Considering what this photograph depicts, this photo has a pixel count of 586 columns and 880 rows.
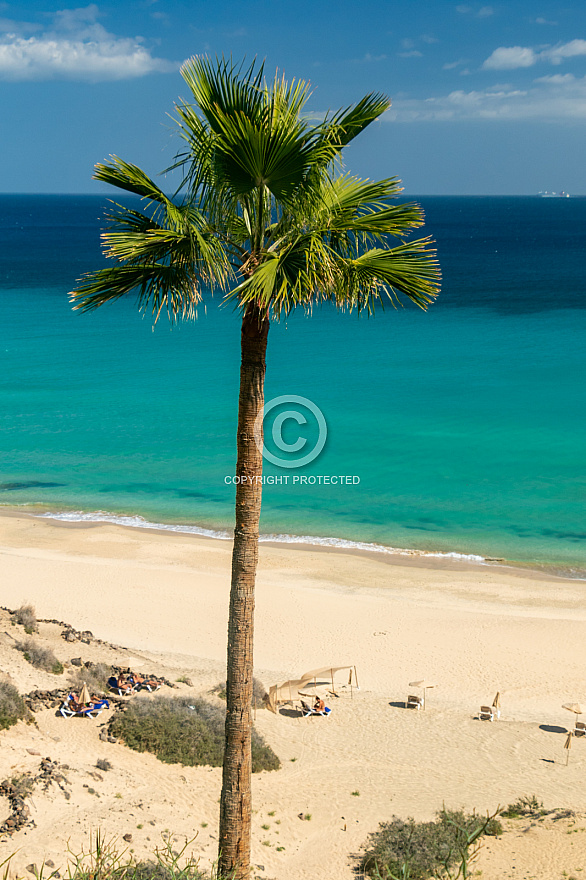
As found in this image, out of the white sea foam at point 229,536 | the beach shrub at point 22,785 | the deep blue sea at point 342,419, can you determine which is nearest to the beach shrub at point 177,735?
the beach shrub at point 22,785

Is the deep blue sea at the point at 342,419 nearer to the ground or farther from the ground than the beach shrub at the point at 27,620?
farther from the ground

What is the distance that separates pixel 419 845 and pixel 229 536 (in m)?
18.5

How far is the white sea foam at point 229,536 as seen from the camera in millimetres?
26234

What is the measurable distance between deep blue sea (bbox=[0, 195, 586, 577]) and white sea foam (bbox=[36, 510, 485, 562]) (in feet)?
1.06

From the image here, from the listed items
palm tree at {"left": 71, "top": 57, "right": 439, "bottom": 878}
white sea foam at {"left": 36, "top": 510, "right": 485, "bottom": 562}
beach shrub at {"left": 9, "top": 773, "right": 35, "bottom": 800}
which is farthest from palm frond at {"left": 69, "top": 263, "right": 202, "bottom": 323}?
white sea foam at {"left": 36, "top": 510, "right": 485, "bottom": 562}

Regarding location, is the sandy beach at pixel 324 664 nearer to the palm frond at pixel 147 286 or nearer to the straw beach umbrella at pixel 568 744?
the straw beach umbrella at pixel 568 744

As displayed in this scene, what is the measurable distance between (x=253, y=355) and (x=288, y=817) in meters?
7.47

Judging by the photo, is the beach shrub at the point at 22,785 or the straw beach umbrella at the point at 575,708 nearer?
the beach shrub at the point at 22,785

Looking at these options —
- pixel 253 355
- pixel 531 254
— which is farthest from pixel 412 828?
pixel 531 254

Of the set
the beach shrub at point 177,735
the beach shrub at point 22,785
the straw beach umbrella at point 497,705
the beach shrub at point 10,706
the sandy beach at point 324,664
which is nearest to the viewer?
the beach shrub at point 22,785

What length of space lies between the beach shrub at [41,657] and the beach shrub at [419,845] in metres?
7.12

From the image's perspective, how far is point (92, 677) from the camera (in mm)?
14539

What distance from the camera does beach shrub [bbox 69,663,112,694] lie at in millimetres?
14156

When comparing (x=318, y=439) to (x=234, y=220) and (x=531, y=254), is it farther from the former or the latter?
(x=531, y=254)
